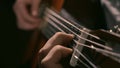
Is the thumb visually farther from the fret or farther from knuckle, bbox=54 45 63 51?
knuckle, bbox=54 45 63 51

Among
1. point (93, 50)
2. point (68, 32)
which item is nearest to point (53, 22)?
point (68, 32)

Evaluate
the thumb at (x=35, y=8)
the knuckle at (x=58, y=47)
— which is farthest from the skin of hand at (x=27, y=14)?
the knuckle at (x=58, y=47)

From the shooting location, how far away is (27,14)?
327mm

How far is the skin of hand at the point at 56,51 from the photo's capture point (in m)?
0.49

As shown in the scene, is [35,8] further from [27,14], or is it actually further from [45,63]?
[45,63]

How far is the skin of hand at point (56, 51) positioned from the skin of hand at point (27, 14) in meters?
0.16

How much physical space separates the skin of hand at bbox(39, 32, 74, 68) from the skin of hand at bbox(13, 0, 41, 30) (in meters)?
0.16

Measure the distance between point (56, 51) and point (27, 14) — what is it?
7.0 inches

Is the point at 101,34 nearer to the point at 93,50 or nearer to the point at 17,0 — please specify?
the point at 93,50

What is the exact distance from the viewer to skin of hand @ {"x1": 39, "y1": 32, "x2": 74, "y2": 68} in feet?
1.61

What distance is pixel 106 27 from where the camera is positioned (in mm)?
595

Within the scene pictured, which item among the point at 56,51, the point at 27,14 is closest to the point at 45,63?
the point at 56,51

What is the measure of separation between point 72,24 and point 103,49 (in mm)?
162

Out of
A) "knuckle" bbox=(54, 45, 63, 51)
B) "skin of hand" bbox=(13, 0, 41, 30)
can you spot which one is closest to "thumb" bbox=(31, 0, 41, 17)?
"skin of hand" bbox=(13, 0, 41, 30)
